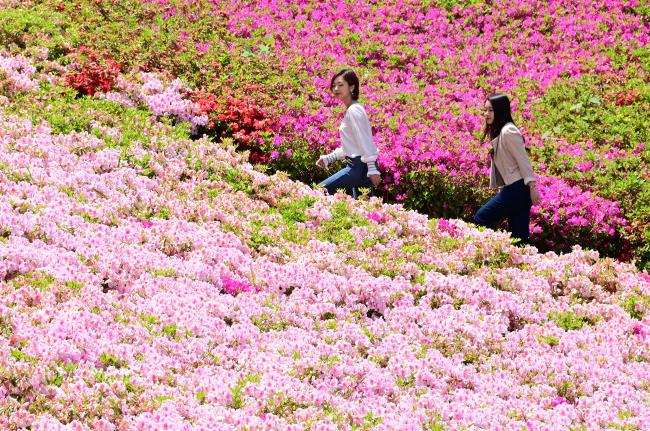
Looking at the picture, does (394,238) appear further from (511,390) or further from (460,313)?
(511,390)

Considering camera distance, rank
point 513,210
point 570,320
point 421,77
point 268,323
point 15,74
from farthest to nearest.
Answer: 1. point 421,77
2. point 15,74
3. point 513,210
4. point 570,320
5. point 268,323

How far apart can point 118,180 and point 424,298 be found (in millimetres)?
4748

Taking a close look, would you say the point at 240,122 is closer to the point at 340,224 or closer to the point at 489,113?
the point at 340,224

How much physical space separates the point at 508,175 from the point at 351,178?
7.63 ft

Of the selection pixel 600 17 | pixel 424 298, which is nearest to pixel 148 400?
pixel 424 298

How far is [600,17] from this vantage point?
21.8 metres

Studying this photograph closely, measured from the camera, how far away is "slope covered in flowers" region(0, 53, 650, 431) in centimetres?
717

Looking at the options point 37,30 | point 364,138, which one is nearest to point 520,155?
point 364,138

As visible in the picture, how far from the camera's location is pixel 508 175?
39.0ft

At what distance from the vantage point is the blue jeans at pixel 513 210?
11.9 m

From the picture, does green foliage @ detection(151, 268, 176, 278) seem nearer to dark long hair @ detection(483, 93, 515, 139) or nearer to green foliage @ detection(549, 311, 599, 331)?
green foliage @ detection(549, 311, 599, 331)

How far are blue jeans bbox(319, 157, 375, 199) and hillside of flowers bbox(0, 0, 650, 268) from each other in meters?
2.05

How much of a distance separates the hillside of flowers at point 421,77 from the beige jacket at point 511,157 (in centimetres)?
224

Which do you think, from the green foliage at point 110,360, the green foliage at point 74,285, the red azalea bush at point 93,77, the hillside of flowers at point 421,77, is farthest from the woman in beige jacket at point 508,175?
the red azalea bush at point 93,77
